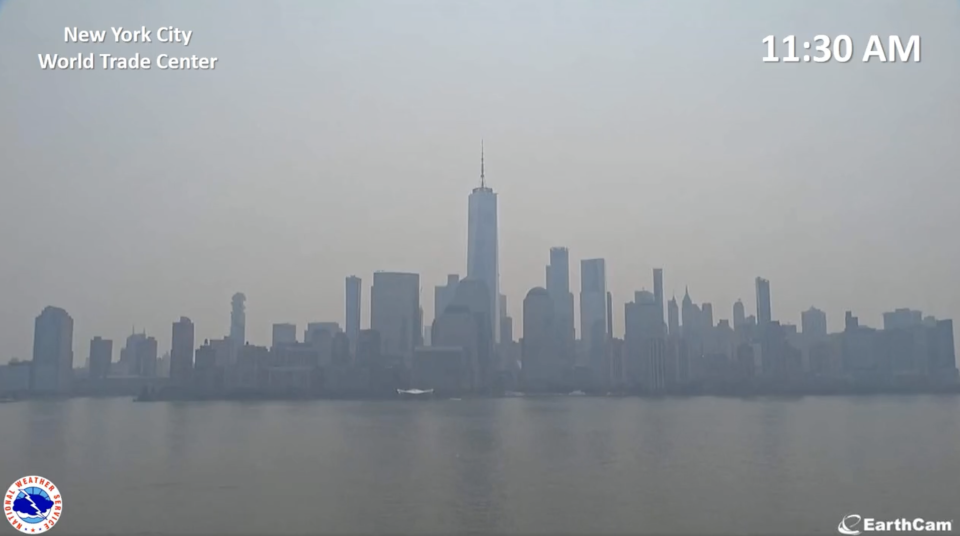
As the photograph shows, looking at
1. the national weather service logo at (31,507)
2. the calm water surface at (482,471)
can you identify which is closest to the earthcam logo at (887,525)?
the calm water surface at (482,471)

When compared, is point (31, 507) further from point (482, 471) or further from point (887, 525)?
point (887, 525)

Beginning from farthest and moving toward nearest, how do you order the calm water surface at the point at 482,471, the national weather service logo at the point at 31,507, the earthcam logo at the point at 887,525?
the calm water surface at the point at 482,471, the earthcam logo at the point at 887,525, the national weather service logo at the point at 31,507

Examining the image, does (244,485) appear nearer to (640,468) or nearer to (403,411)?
(640,468)

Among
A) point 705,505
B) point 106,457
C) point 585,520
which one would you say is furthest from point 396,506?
point 106,457

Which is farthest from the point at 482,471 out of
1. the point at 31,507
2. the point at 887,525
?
the point at 31,507

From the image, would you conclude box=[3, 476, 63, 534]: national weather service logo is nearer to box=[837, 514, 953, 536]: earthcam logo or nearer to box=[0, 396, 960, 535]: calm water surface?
box=[0, 396, 960, 535]: calm water surface

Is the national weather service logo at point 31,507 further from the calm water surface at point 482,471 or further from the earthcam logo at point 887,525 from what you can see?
the earthcam logo at point 887,525
